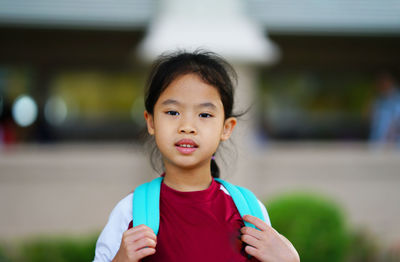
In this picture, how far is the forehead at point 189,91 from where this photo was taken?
1797 millimetres

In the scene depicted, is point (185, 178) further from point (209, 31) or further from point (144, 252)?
point (209, 31)

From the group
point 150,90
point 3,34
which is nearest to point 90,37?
point 3,34

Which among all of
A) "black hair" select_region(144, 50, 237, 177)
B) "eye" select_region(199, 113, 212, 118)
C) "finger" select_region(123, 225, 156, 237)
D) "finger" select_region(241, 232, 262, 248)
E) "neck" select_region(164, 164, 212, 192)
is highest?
"black hair" select_region(144, 50, 237, 177)

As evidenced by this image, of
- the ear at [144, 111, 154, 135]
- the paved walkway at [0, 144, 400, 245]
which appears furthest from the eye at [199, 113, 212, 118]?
the paved walkway at [0, 144, 400, 245]

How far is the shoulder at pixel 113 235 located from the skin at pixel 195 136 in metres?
0.08

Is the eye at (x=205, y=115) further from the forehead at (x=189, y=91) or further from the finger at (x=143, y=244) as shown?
the finger at (x=143, y=244)

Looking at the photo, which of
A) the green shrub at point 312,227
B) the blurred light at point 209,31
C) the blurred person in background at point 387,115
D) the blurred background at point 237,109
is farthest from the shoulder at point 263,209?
the blurred person in background at point 387,115

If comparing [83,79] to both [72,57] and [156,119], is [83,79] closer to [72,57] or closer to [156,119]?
[72,57]

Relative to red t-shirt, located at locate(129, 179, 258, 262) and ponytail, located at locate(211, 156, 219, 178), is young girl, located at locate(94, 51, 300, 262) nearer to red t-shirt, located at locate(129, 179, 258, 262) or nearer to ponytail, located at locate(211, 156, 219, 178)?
red t-shirt, located at locate(129, 179, 258, 262)

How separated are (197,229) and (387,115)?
694 cm

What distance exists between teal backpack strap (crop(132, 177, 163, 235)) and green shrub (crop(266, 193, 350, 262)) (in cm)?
327

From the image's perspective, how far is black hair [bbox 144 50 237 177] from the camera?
6.01 feet

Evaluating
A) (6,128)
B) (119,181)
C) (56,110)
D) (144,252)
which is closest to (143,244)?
(144,252)

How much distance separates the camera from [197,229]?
5.63ft
